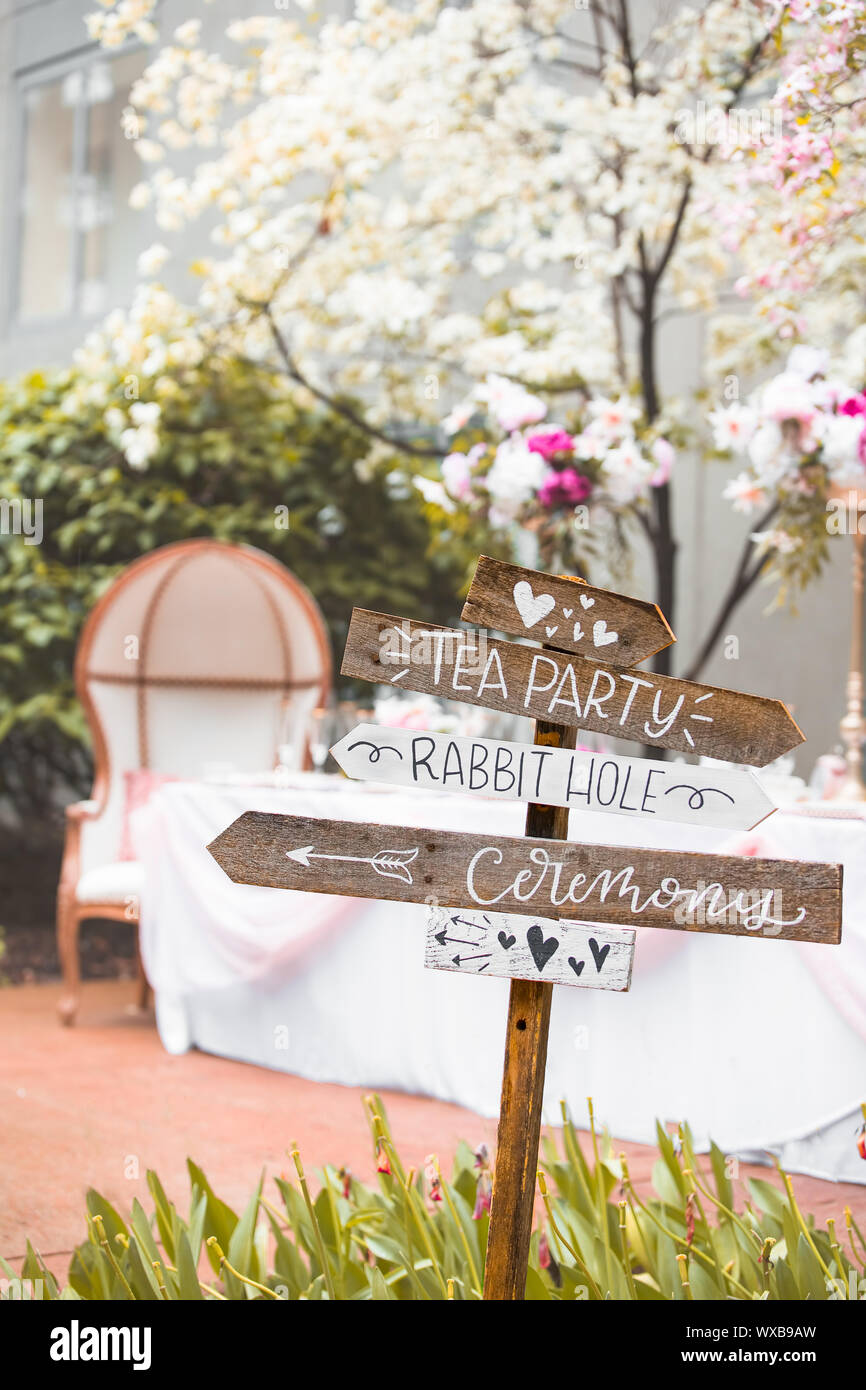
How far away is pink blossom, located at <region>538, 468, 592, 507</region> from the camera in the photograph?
329 centimetres

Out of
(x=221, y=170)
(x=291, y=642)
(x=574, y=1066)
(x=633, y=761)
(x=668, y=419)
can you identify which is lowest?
(x=574, y=1066)

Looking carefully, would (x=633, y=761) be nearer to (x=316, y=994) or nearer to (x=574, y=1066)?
(x=574, y=1066)

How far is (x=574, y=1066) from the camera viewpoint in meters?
3.06

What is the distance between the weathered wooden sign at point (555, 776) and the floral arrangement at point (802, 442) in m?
1.36

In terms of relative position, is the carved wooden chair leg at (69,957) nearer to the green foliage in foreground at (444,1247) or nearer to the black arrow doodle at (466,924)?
the green foliage in foreground at (444,1247)

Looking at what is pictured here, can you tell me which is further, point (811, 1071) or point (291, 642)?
point (291, 642)

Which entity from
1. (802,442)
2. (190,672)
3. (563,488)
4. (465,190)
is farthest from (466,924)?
(465,190)

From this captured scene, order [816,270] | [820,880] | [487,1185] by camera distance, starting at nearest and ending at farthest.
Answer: [820,880] < [487,1185] < [816,270]

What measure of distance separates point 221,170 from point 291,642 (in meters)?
1.58

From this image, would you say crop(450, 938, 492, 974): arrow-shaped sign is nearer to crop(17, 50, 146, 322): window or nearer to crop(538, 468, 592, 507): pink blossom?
crop(538, 468, 592, 507): pink blossom

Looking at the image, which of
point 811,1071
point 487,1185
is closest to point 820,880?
point 487,1185

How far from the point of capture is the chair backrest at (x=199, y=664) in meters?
4.55

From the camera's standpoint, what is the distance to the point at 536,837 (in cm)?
146

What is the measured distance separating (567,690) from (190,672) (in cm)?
346
